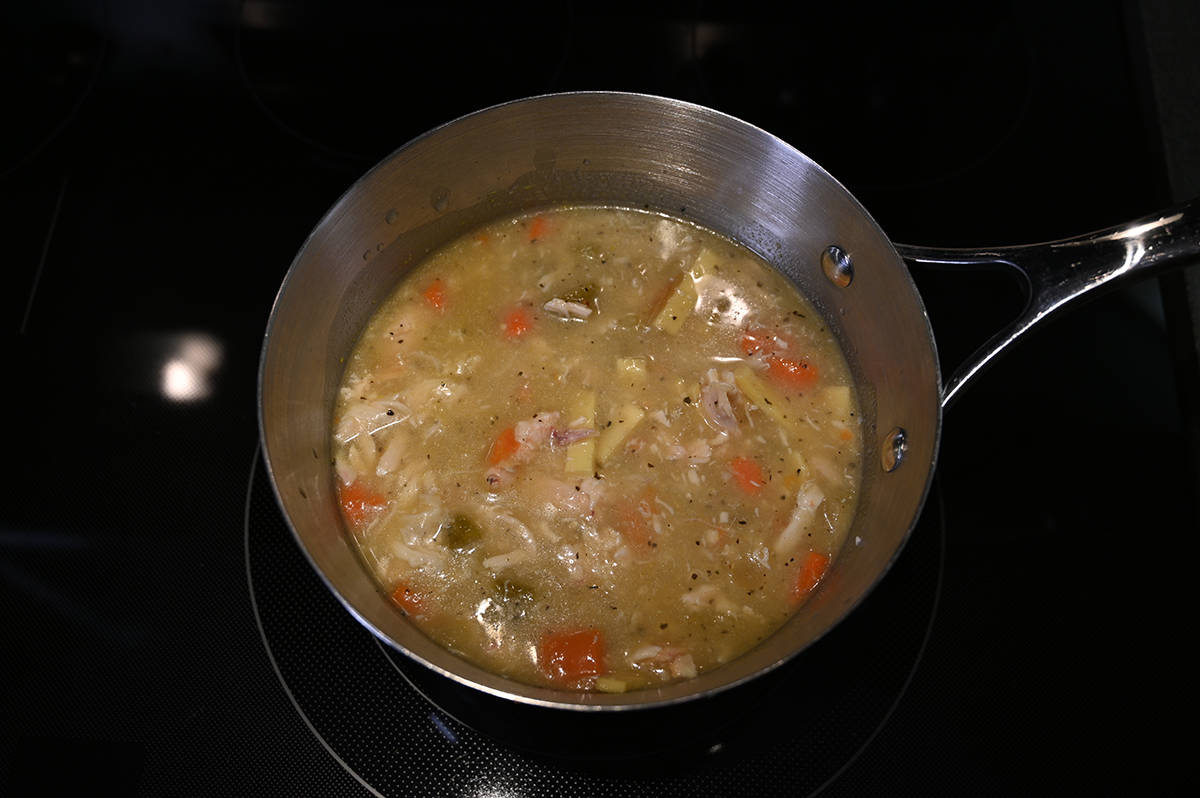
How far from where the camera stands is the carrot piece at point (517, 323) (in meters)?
2.32

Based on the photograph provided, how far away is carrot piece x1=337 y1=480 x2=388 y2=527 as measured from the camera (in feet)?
6.95

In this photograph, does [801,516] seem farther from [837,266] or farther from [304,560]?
[304,560]

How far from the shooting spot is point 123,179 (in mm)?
2484

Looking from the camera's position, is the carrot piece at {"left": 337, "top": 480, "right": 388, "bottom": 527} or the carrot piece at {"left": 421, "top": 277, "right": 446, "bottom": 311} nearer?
the carrot piece at {"left": 337, "top": 480, "right": 388, "bottom": 527}

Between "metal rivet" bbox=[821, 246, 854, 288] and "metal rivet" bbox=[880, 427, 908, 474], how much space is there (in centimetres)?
37

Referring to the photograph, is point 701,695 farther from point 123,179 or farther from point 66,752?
point 123,179

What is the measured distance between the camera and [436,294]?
7.82 ft

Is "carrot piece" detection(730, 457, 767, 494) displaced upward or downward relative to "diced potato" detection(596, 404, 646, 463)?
downward

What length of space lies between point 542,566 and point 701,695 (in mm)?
542

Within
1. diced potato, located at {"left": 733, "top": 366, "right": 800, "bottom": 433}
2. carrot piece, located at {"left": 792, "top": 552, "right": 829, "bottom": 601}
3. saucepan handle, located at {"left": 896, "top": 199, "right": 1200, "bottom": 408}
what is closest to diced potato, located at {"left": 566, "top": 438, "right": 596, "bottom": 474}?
diced potato, located at {"left": 733, "top": 366, "right": 800, "bottom": 433}

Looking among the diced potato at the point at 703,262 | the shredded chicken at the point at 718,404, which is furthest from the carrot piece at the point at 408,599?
the diced potato at the point at 703,262

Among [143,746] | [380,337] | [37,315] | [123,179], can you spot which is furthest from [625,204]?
[143,746]

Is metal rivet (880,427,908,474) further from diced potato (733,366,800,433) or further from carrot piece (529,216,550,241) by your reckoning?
carrot piece (529,216,550,241)

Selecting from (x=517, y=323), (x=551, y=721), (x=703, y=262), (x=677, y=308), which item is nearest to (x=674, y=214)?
(x=703, y=262)
